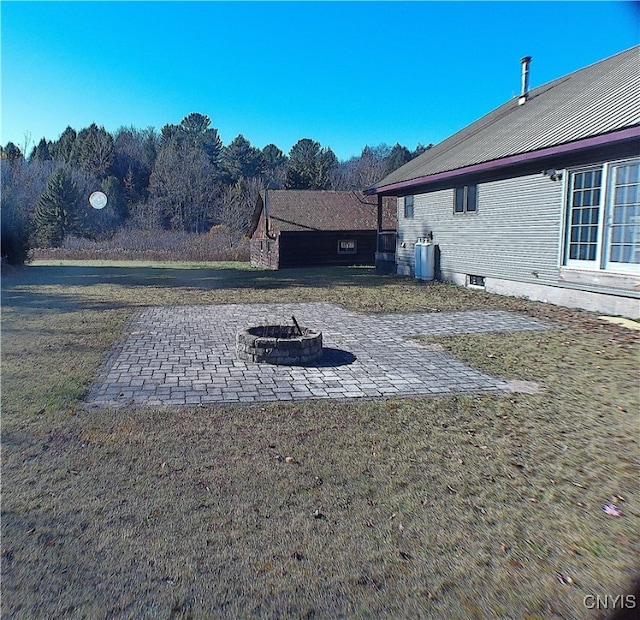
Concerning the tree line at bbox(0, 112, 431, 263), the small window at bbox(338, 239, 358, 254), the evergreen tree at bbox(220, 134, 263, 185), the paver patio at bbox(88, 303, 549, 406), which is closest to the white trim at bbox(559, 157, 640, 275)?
the paver patio at bbox(88, 303, 549, 406)

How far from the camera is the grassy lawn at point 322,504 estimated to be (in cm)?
222

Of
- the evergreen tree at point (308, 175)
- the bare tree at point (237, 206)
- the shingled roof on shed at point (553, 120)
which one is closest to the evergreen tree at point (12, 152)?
the bare tree at point (237, 206)

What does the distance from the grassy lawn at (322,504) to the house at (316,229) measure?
20948mm

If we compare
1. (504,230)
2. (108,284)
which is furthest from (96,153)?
(504,230)

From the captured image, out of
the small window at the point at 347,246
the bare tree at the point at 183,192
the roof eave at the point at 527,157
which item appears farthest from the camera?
the bare tree at the point at 183,192

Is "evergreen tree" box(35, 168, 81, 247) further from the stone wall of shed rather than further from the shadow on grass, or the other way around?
the shadow on grass

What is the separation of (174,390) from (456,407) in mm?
2819

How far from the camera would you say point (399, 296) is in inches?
505

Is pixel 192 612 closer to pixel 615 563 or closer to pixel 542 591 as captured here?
pixel 542 591

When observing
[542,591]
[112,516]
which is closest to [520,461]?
[542,591]

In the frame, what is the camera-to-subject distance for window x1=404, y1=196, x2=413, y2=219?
17772 mm

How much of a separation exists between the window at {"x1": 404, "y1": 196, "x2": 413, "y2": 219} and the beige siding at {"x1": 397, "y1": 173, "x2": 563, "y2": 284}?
113cm

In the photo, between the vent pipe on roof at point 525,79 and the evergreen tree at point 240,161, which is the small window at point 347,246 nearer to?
the vent pipe on roof at point 525,79

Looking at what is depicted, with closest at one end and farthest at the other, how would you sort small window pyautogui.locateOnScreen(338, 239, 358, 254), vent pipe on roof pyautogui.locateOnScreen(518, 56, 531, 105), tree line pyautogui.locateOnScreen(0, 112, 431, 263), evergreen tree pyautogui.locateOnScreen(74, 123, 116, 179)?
vent pipe on roof pyautogui.locateOnScreen(518, 56, 531, 105) < small window pyautogui.locateOnScreen(338, 239, 358, 254) < tree line pyautogui.locateOnScreen(0, 112, 431, 263) < evergreen tree pyautogui.locateOnScreen(74, 123, 116, 179)
